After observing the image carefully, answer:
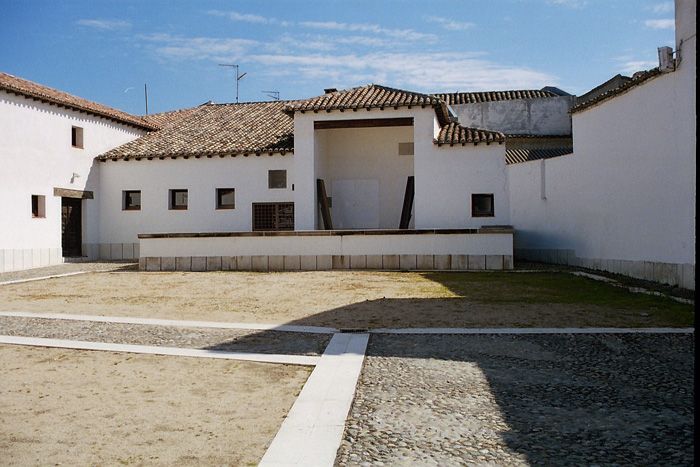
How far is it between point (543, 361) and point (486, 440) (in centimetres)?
240

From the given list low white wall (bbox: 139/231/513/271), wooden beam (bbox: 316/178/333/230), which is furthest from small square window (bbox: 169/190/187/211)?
wooden beam (bbox: 316/178/333/230)

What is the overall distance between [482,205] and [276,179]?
7.44 metres

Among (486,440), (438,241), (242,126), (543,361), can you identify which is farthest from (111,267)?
(486,440)

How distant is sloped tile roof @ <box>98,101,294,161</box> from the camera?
21500 mm

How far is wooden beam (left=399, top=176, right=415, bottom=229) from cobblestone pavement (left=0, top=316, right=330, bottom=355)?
13.0m

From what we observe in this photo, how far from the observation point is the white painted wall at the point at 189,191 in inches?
845

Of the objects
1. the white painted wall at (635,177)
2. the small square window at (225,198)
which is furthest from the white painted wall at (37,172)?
the white painted wall at (635,177)

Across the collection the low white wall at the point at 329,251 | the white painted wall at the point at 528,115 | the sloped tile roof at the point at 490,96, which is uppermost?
the sloped tile roof at the point at 490,96

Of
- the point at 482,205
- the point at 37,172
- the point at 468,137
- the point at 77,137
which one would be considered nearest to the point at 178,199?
the point at 77,137

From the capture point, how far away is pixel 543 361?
5648 mm

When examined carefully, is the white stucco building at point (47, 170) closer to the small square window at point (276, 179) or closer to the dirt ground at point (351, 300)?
the dirt ground at point (351, 300)

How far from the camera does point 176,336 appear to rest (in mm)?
7047

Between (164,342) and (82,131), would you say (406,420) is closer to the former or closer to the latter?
(164,342)

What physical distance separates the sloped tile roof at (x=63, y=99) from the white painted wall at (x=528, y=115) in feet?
55.8
